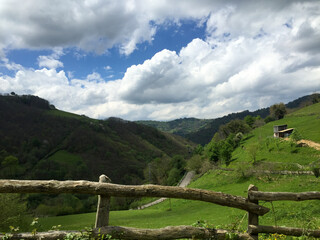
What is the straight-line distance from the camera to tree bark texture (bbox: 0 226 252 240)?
4.18 m

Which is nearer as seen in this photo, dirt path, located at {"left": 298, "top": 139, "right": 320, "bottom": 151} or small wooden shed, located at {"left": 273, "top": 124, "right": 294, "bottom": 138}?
dirt path, located at {"left": 298, "top": 139, "right": 320, "bottom": 151}

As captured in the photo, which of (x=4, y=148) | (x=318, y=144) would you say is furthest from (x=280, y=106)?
(x=4, y=148)

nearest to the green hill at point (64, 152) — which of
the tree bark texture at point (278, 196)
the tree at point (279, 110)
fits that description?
the tree at point (279, 110)

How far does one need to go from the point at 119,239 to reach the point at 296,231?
15.1 ft

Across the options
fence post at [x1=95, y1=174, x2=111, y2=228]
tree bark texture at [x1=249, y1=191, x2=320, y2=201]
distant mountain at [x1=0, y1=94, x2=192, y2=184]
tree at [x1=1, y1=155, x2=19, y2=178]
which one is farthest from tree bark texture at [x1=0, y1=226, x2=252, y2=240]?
tree at [x1=1, y1=155, x2=19, y2=178]

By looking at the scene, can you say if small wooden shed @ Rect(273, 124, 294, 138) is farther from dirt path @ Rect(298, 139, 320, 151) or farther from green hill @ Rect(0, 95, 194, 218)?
green hill @ Rect(0, 95, 194, 218)

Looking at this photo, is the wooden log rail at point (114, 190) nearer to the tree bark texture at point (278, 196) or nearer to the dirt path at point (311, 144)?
the tree bark texture at point (278, 196)

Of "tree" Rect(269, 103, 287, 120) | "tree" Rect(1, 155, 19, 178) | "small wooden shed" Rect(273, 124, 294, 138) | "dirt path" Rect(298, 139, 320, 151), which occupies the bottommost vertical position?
"tree" Rect(1, 155, 19, 178)

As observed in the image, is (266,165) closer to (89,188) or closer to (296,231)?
(296,231)

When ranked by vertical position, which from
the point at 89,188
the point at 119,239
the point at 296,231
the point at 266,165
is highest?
the point at 89,188

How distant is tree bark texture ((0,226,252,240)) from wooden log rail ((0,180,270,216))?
2.24 feet

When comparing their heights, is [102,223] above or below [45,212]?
above

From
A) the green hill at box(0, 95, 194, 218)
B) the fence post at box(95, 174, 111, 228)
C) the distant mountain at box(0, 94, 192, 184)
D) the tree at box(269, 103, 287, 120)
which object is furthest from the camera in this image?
the tree at box(269, 103, 287, 120)

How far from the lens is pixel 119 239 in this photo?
443 centimetres
